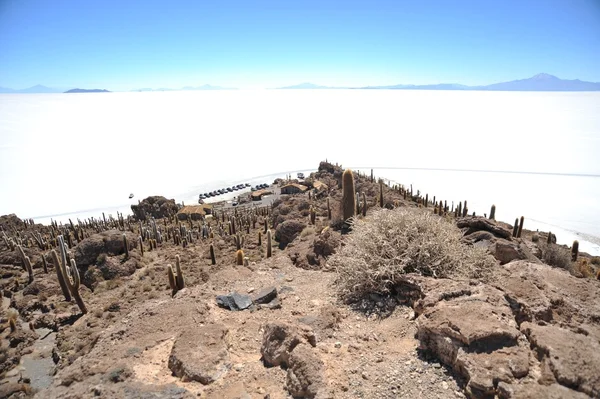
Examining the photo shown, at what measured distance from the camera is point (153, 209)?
30531mm

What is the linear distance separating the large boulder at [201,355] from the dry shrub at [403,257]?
2.72m


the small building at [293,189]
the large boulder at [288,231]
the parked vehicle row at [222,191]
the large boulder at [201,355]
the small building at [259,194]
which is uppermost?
the large boulder at [201,355]

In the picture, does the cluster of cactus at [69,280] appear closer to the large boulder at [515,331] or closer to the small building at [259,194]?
the large boulder at [515,331]

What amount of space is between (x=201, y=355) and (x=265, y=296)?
248 cm

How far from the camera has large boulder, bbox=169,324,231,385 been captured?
5.18 metres

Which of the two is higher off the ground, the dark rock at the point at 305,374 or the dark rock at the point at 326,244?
the dark rock at the point at 305,374

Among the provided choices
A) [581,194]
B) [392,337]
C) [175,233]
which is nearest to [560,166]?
[581,194]

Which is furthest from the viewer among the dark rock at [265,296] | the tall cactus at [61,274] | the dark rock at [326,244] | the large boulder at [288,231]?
the large boulder at [288,231]

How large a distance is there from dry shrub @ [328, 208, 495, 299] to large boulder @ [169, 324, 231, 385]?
2719 millimetres

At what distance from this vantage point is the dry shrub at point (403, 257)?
690 centimetres

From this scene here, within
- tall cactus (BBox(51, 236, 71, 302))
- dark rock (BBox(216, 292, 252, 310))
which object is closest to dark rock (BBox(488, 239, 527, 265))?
dark rock (BBox(216, 292, 252, 310))

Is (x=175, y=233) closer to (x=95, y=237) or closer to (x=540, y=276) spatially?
(x=95, y=237)

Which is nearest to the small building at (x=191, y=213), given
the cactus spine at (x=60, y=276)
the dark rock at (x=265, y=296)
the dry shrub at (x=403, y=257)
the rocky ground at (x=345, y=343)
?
the cactus spine at (x=60, y=276)

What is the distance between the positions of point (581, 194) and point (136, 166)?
62.0 metres
